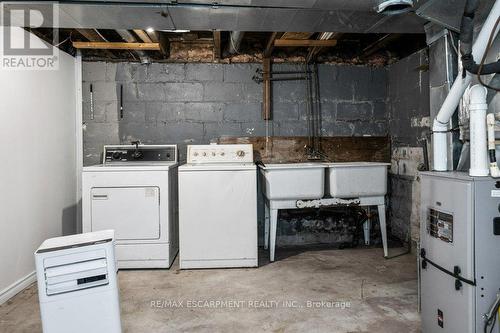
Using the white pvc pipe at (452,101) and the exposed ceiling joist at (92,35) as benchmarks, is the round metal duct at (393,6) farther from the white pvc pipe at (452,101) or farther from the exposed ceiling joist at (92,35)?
the exposed ceiling joist at (92,35)

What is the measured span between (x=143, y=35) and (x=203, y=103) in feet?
3.24

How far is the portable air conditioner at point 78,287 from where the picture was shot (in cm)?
171

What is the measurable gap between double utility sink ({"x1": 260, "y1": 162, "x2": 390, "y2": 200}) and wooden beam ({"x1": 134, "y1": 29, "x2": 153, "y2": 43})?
162 centimetres

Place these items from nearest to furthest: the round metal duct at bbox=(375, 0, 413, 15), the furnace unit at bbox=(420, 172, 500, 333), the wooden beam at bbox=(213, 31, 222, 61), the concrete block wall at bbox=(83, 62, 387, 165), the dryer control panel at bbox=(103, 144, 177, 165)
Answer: the furnace unit at bbox=(420, 172, 500, 333), the round metal duct at bbox=(375, 0, 413, 15), the wooden beam at bbox=(213, 31, 222, 61), the dryer control panel at bbox=(103, 144, 177, 165), the concrete block wall at bbox=(83, 62, 387, 165)

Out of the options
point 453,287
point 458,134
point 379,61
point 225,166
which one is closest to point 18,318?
point 225,166

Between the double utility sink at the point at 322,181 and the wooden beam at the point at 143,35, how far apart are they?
5.32 feet

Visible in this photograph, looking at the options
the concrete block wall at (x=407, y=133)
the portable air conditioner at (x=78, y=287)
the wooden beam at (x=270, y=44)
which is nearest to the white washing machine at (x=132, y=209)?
the portable air conditioner at (x=78, y=287)

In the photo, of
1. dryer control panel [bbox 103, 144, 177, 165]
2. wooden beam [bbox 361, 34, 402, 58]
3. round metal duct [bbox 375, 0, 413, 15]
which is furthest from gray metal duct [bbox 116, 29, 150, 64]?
wooden beam [bbox 361, 34, 402, 58]

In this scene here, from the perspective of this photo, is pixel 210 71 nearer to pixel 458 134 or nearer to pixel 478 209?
pixel 458 134

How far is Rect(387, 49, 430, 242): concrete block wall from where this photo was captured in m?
3.40

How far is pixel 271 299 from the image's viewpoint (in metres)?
2.52

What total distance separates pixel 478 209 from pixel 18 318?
2775 mm

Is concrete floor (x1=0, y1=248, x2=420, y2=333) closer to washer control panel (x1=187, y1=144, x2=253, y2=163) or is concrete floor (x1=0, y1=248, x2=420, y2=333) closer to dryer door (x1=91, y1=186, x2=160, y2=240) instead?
dryer door (x1=91, y1=186, x2=160, y2=240)

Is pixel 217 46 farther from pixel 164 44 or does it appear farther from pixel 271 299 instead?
pixel 271 299
